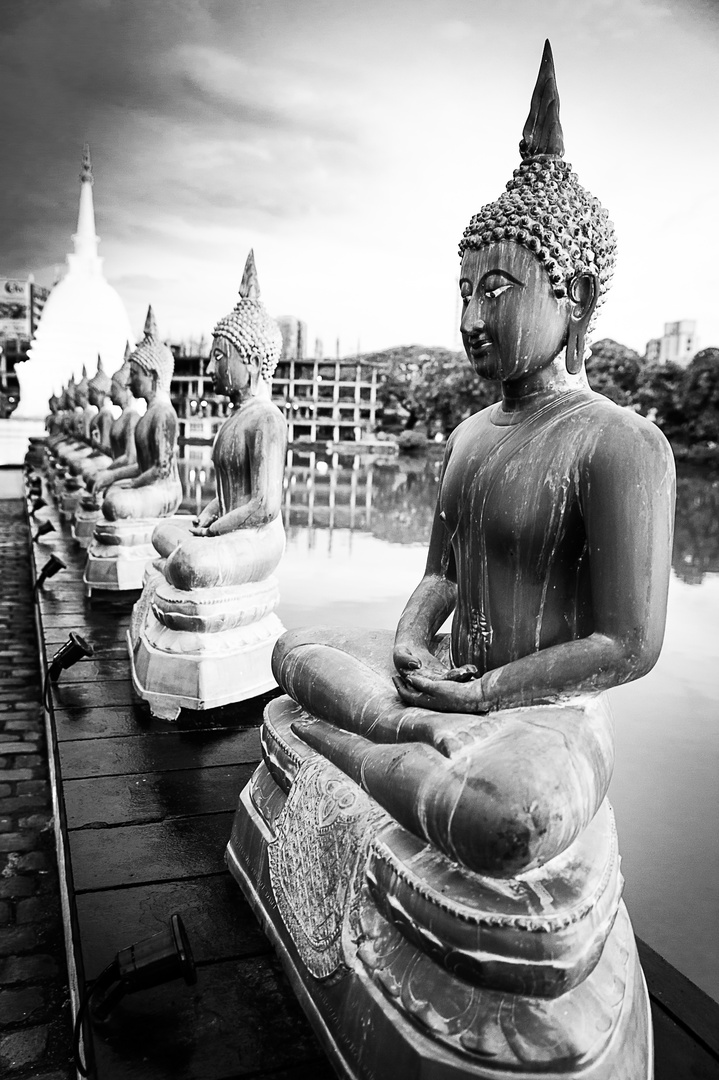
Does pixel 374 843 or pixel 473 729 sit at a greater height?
pixel 473 729

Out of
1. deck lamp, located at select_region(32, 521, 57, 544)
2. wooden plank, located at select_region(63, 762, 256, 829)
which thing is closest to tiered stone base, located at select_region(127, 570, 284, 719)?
wooden plank, located at select_region(63, 762, 256, 829)

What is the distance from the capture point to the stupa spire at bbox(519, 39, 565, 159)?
1885 mm

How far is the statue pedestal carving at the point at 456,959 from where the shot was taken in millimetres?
1442

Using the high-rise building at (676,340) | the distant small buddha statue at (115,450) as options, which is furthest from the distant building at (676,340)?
the distant small buddha statue at (115,450)

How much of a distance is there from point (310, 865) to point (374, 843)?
1.07ft

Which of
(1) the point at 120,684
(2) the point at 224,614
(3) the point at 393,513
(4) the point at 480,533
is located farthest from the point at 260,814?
(3) the point at 393,513

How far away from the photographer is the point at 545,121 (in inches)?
75.1

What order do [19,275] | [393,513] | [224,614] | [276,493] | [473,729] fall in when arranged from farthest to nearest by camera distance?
[19,275] < [393,513] < [276,493] < [224,614] < [473,729]

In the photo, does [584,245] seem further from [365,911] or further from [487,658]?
[365,911]

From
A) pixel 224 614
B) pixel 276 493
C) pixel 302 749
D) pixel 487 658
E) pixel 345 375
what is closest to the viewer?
pixel 487 658

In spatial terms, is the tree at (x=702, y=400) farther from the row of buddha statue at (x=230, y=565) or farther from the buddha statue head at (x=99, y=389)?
the row of buddha statue at (x=230, y=565)

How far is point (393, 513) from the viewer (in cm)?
1356

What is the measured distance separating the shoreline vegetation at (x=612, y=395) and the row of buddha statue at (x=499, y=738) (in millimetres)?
20300

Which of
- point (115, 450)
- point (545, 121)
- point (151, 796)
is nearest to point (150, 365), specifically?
point (115, 450)
